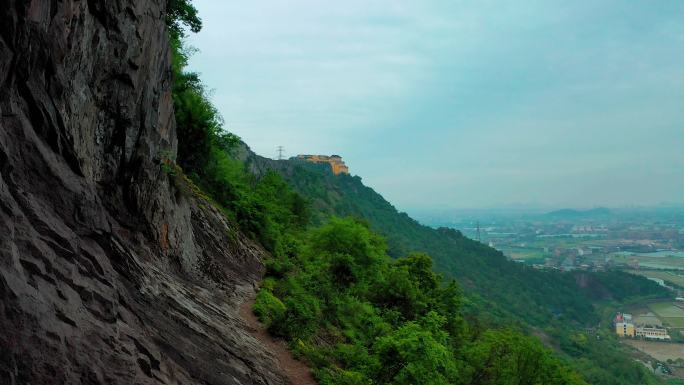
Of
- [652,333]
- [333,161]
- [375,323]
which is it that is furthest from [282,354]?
[333,161]

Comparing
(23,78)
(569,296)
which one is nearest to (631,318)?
(569,296)

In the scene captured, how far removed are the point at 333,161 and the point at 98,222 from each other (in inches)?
6146

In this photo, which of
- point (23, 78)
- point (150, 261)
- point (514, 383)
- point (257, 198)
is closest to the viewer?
point (23, 78)

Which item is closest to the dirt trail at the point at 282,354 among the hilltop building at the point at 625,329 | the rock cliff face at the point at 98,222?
the rock cliff face at the point at 98,222

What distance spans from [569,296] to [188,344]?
107 meters

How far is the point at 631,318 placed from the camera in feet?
315

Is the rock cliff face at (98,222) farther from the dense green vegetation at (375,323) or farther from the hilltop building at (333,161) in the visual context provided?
the hilltop building at (333,161)

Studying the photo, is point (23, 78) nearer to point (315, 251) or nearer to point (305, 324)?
point (305, 324)

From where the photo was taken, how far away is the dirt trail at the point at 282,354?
13.7 meters

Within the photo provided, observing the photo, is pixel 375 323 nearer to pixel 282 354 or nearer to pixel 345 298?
pixel 345 298

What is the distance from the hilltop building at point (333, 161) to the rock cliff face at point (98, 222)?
141587 millimetres

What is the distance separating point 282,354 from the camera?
1481 centimetres

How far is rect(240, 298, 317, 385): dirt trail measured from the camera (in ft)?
45.1

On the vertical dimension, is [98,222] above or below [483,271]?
above
